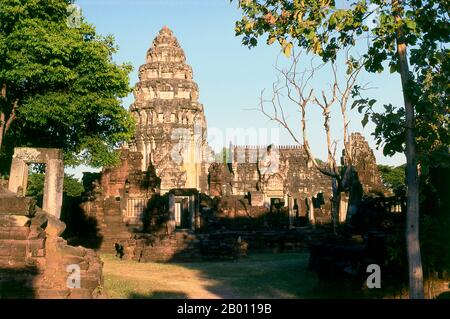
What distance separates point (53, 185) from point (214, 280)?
18.3 feet

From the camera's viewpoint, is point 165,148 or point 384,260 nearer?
point 384,260

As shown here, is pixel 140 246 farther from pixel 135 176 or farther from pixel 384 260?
pixel 384 260

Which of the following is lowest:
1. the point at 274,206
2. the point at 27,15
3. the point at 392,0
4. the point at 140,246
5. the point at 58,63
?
the point at 140,246

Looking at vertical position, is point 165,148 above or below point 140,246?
above

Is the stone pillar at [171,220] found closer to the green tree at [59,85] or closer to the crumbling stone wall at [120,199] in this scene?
the crumbling stone wall at [120,199]

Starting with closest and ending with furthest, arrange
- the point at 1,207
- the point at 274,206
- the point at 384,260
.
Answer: the point at 1,207 → the point at 384,260 → the point at 274,206

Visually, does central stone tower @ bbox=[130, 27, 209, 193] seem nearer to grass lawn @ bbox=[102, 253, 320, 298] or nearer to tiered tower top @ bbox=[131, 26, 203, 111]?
tiered tower top @ bbox=[131, 26, 203, 111]

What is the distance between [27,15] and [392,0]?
13479 millimetres

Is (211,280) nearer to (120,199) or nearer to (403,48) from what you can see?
(403,48)

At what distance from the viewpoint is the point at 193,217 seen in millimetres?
24016

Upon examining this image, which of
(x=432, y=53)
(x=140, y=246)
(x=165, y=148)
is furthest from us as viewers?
(x=165, y=148)

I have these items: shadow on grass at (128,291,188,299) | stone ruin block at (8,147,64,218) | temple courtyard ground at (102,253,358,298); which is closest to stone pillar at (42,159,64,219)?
stone ruin block at (8,147,64,218)

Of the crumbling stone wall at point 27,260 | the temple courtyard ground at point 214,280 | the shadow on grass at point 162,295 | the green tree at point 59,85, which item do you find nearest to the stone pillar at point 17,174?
the green tree at point 59,85

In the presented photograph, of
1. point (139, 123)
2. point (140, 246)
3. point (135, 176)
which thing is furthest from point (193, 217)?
point (139, 123)
